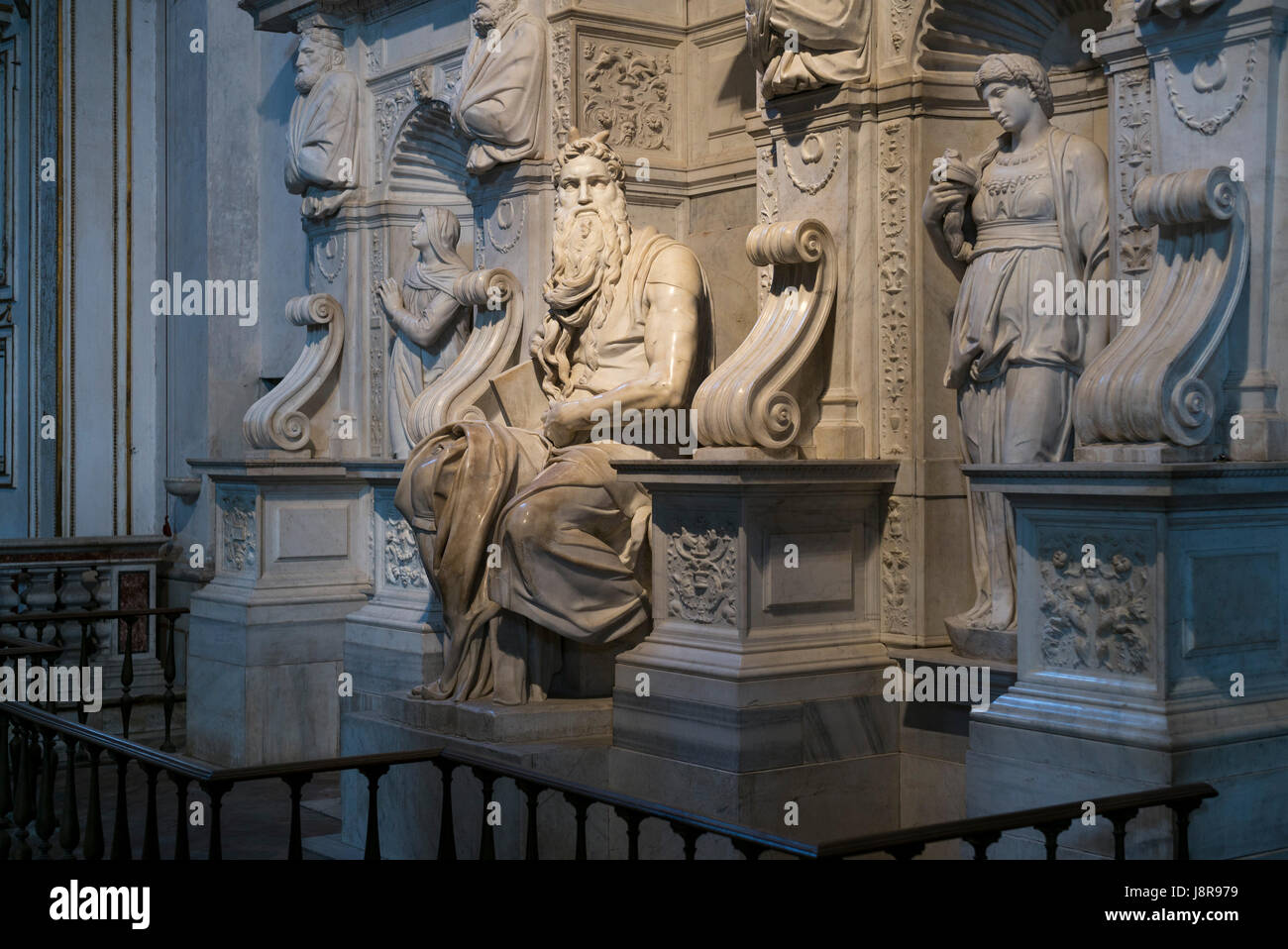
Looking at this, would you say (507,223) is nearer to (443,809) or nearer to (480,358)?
(480,358)

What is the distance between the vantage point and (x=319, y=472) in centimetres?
891

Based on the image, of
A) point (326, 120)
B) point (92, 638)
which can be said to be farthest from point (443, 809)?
point (92, 638)

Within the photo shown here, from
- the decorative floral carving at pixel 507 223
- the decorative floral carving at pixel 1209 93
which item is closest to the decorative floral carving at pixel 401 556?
the decorative floral carving at pixel 507 223

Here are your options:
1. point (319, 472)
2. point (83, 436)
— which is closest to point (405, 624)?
point (319, 472)

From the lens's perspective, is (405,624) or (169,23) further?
(169,23)

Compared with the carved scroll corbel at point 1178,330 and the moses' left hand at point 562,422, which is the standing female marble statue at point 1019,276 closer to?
the carved scroll corbel at point 1178,330

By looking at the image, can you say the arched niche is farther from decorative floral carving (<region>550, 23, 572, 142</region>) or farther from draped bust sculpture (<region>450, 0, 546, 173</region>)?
decorative floral carving (<region>550, 23, 572, 142</region>)

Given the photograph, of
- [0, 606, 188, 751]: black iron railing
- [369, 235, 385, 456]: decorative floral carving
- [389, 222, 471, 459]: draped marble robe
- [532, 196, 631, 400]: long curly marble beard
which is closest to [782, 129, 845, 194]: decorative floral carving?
[532, 196, 631, 400]: long curly marble beard

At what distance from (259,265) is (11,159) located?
479 centimetres

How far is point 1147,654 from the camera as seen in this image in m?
4.46

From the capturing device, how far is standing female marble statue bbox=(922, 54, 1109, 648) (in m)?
5.48

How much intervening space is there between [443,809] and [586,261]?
2.89m

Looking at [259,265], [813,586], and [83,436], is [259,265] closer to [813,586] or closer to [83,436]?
[83,436]

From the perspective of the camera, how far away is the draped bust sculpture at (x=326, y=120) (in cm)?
899
